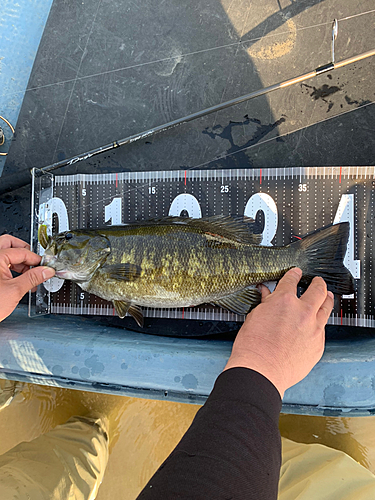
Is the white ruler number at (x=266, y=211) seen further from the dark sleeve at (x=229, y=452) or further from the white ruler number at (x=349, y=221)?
the dark sleeve at (x=229, y=452)

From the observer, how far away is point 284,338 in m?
1.49

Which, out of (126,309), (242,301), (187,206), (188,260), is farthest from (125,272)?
(242,301)

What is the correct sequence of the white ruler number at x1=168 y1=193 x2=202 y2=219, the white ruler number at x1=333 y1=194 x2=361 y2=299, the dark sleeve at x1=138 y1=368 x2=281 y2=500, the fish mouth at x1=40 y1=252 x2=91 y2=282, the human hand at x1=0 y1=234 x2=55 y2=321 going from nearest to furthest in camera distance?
the dark sleeve at x1=138 y1=368 x2=281 y2=500
the human hand at x1=0 y1=234 x2=55 y2=321
the fish mouth at x1=40 y1=252 x2=91 y2=282
the white ruler number at x1=333 y1=194 x2=361 y2=299
the white ruler number at x1=168 y1=193 x2=202 y2=219

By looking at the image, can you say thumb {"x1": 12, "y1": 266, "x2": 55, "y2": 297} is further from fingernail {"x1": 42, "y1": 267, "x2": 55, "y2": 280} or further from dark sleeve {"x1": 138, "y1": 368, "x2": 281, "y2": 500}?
dark sleeve {"x1": 138, "y1": 368, "x2": 281, "y2": 500}

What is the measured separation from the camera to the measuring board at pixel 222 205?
7.64 ft

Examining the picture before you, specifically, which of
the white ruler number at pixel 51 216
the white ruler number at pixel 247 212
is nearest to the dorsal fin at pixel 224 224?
the white ruler number at pixel 247 212

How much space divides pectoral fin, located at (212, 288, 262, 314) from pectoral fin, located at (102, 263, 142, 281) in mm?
645

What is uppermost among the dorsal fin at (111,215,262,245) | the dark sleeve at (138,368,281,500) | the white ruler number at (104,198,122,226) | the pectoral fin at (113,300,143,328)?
the white ruler number at (104,198,122,226)

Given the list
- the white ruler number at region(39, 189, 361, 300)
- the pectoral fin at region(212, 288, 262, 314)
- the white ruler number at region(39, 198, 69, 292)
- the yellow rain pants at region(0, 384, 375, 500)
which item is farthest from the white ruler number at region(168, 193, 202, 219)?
the yellow rain pants at region(0, 384, 375, 500)

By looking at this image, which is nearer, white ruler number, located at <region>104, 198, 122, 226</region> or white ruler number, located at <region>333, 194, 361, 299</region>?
white ruler number, located at <region>333, 194, 361, 299</region>

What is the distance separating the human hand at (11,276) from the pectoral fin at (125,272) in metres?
0.43

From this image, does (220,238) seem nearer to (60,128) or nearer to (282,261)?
(282,261)

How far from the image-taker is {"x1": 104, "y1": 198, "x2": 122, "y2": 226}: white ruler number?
8.35 ft

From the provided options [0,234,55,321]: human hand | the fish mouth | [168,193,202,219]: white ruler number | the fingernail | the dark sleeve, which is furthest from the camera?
[168,193,202,219]: white ruler number
